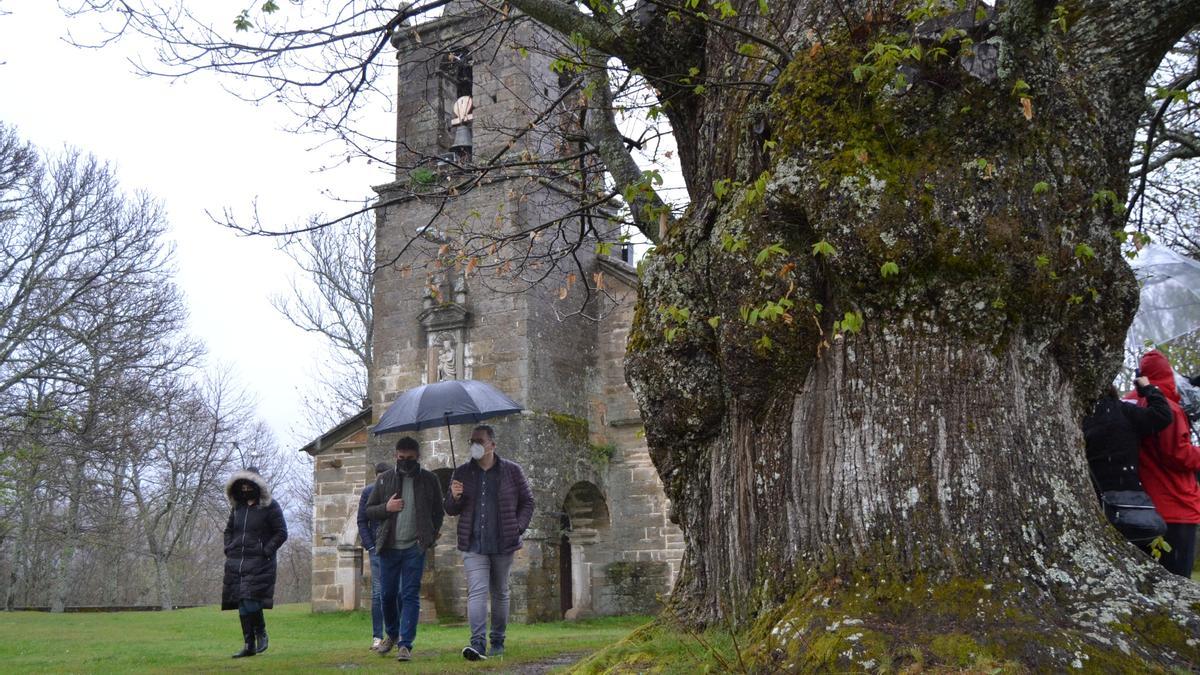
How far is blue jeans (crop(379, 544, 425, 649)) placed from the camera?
8.12m

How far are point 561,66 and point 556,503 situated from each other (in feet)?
38.5

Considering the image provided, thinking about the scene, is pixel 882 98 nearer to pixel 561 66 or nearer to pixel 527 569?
pixel 561 66

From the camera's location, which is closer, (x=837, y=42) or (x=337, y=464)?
(x=837, y=42)

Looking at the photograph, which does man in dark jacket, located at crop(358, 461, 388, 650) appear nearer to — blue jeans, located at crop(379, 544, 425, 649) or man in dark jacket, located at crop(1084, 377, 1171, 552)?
blue jeans, located at crop(379, 544, 425, 649)

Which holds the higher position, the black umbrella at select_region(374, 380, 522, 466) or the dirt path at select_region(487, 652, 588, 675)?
the black umbrella at select_region(374, 380, 522, 466)

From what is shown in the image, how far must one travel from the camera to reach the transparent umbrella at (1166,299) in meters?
5.55

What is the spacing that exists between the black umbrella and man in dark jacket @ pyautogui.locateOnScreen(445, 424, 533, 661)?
0.88 meters


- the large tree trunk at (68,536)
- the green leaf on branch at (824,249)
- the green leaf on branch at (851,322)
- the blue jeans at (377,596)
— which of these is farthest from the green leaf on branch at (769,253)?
the large tree trunk at (68,536)

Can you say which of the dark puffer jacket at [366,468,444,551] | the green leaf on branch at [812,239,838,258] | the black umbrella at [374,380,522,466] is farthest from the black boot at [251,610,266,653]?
the green leaf on branch at [812,239,838,258]

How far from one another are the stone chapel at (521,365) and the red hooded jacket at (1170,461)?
1130 centimetres

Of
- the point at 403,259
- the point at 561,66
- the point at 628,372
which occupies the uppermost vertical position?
the point at 403,259

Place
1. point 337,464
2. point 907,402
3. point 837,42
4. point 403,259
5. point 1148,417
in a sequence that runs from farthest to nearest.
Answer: point 337,464 < point 403,259 < point 1148,417 < point 837,42 < point 907,402

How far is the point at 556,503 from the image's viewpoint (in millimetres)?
16797

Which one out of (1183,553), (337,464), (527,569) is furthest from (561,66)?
(337,464)
